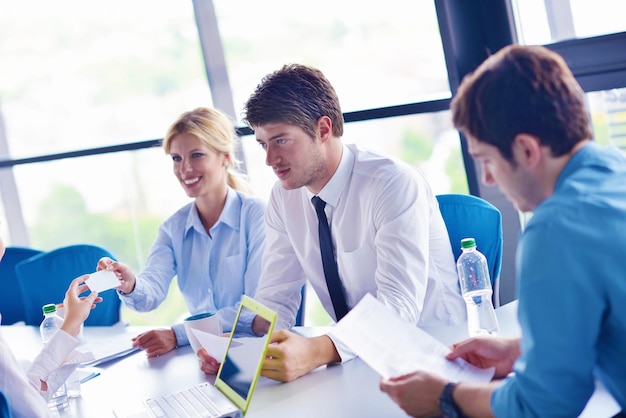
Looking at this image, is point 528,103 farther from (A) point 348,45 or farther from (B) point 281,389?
(A) point 348,45

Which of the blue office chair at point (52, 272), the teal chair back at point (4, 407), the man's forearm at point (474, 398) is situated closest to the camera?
the man's forearm at point (474, 398)

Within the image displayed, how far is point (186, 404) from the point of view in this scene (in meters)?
1.92

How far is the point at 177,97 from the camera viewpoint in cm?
484

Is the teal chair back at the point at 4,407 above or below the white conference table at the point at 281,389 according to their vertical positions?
above

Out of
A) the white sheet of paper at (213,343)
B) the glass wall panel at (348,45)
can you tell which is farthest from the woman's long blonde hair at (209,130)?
the white sheet of paper at (213,343)

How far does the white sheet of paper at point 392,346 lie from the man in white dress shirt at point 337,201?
1.75 feet

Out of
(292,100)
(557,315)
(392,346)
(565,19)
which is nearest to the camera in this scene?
(557,315)

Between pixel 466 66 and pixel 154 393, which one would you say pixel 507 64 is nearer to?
pixel 154 393

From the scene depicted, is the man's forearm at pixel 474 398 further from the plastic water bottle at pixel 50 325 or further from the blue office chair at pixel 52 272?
the blue office chair at pixel 52 272

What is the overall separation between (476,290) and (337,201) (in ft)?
1.82

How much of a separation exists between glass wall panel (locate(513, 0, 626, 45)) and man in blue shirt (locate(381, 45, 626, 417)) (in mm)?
1826

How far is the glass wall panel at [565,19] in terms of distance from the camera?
305 centimetres

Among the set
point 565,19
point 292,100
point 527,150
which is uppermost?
point 565,19

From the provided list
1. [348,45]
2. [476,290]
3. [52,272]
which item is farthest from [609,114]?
[52,272]
